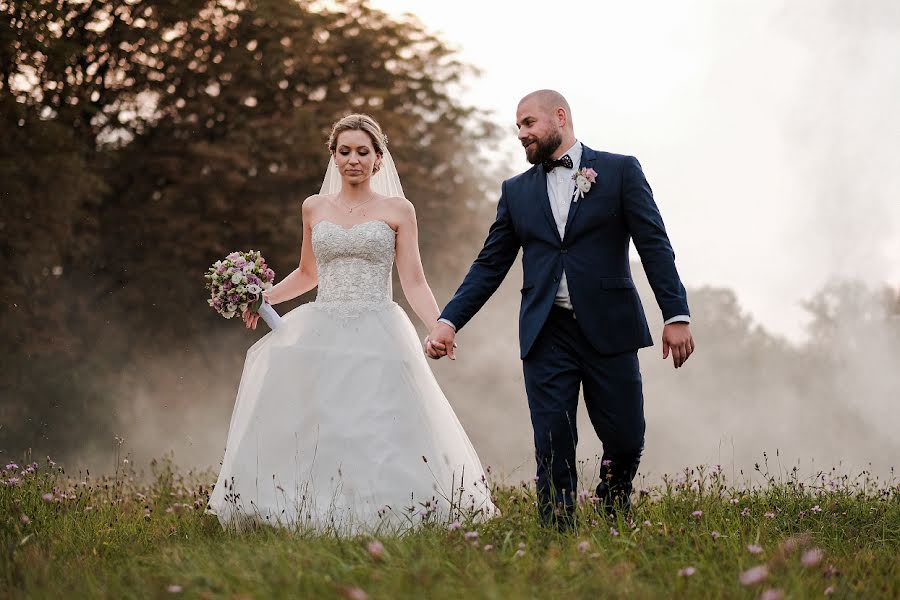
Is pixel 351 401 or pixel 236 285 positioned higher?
pixel 236 285

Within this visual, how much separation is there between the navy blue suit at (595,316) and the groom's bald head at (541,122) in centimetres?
20

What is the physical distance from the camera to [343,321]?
638 centimetres

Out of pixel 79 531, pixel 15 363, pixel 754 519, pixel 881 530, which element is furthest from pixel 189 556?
pixel 15 363

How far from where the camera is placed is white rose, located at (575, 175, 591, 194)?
523 cm

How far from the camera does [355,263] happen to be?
21.3 feet

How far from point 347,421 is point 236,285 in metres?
1.26

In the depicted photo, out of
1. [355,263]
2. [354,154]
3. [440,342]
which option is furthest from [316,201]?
[440,342]

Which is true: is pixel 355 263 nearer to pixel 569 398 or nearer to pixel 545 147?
pixel 545 147

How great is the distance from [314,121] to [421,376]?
14167 mm

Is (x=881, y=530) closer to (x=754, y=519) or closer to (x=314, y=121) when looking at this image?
Answer: (x=754, y=519)

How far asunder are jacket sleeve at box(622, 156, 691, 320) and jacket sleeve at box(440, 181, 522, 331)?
71 cm

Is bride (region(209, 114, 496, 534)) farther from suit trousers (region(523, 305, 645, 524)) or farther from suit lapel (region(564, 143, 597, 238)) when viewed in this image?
suit lapel (region(564, 143, 597, 238))

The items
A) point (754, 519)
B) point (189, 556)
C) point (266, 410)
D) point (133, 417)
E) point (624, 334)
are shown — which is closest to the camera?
point (189, 556)

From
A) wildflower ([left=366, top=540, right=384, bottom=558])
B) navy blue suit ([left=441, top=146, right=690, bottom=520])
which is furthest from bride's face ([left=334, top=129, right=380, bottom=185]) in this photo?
wildflower ([left=366, top=540, right=384, bottom=558])
